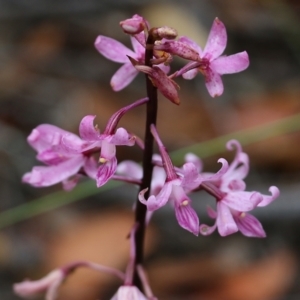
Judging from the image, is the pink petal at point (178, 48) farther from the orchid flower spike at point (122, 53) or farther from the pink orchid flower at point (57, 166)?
the pink orchid flower at point (57, 166)

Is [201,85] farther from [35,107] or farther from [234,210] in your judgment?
[234,210]

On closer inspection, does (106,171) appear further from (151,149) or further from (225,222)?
(225,222)

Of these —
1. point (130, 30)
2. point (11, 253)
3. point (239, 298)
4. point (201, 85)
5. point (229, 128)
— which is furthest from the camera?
point (201, 85)

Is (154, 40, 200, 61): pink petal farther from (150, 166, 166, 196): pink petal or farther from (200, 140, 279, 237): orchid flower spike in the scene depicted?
(150, 166, 166, 196): pink petal

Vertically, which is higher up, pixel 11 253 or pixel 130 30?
pixel 130 30

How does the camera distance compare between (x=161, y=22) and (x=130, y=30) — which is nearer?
(x=130, y=30)

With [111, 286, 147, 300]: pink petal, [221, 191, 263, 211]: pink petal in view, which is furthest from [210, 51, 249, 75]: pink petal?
[111, 286, 147, 300]: pink petal

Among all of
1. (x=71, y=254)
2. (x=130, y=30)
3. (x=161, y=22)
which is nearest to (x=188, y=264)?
(x=71, y=254)
